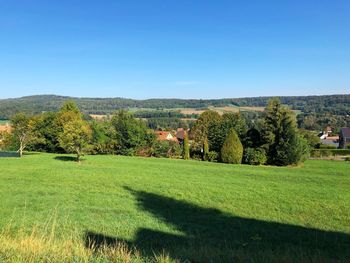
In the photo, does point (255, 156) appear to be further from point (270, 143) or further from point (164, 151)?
point (164, 151)

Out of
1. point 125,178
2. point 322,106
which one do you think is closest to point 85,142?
point 125,178

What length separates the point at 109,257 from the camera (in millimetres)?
4855

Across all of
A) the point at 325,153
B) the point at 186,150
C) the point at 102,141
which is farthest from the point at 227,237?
the point at 325,153

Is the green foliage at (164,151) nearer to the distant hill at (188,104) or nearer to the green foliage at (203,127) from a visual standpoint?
the green foliage at (203,127)

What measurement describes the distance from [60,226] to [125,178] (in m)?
12.4

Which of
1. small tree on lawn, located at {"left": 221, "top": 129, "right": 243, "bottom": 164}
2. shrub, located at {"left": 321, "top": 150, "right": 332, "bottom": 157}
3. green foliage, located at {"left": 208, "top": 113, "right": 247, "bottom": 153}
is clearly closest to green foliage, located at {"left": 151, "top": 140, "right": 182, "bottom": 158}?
green foliage, located at {"left": 208, "top": 113, "right": 247, "bottom": 153}

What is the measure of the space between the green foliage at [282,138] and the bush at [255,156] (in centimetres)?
89

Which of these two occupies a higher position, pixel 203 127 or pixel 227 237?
pixel 227 237

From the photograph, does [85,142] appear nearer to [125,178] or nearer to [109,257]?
[125,178]

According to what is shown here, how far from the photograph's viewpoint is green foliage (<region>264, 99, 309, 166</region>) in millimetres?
37188

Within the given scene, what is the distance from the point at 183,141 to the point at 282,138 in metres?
13.8

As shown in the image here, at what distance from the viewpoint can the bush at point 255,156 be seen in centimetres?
3841

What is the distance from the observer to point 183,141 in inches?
1854

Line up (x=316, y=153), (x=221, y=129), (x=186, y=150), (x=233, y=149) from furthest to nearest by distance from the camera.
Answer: (x=316, y=153)
(x=221, y=129)
(x=186, y=150)
(x=233, y=149)
